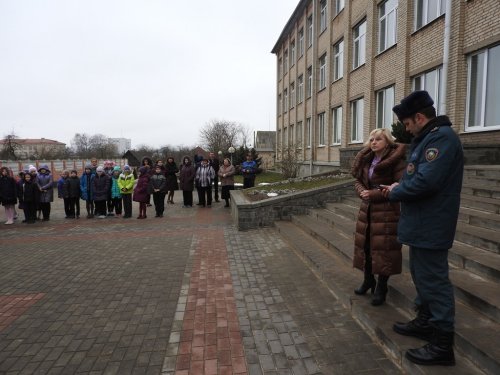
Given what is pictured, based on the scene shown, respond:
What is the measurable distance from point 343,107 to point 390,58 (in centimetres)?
493

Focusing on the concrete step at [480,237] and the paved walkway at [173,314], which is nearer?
the paved walkway at [173,314]

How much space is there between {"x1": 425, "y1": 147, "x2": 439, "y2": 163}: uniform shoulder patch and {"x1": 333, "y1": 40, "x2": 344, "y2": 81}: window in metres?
18.3

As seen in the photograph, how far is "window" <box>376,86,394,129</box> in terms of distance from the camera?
14.6m

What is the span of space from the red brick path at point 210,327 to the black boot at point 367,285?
146 cm

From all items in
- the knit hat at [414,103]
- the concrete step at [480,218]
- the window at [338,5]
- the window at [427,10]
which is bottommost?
the concrete step at [480,218]

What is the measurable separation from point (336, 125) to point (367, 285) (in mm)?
18015

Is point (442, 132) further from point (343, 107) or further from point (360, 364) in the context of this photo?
point (343, 107)

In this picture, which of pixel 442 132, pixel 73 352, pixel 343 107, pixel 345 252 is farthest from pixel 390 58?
pixel 73 352

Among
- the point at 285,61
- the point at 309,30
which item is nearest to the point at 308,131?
the point at 309,30

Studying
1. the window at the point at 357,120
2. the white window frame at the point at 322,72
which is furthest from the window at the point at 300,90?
the window at the point at 357,120

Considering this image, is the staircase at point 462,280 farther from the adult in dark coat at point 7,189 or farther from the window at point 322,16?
the window at point 322,16

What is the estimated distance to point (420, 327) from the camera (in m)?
3.10

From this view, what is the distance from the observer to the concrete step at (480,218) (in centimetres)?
476

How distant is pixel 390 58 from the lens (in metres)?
14.2
